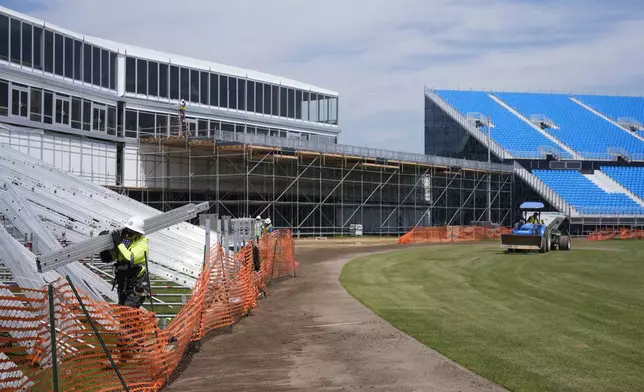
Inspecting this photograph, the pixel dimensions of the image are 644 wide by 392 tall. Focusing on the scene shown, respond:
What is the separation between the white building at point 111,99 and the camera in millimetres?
35656

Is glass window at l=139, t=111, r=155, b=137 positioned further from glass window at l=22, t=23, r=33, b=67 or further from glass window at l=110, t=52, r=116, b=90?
glass window at l=22, t=23, r=33, b=67

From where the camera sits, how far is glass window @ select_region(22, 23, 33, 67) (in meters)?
36.0

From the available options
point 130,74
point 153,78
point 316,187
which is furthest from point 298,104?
point 130,74

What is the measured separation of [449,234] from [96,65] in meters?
25.3

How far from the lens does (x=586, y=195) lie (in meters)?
59.0

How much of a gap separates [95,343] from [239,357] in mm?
2331

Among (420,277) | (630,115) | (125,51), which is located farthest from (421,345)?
(630,115)

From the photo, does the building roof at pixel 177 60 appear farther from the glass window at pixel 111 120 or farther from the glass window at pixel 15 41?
the glass window at pixel 111 120

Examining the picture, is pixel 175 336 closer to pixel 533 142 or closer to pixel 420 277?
pixel 420 277

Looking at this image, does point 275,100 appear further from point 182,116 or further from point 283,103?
point 182,116

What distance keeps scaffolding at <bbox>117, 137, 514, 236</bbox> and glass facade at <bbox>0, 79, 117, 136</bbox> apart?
10.4 feet

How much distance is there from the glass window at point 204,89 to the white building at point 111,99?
0.06 meters

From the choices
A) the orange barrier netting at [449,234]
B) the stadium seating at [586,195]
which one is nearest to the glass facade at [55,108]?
the orange barrier netting at [449,234]

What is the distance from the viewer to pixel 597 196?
193ft
